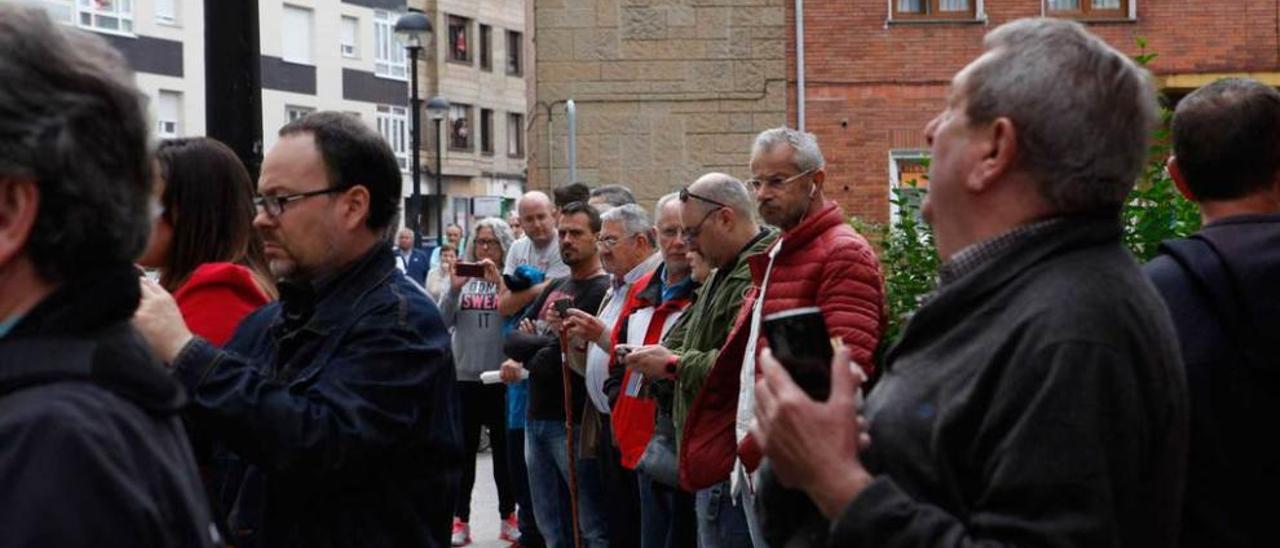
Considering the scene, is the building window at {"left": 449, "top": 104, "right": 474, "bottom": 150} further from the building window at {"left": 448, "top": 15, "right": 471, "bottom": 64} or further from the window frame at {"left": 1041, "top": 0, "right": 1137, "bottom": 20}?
the window frame at {"left": 1041, "top": 0, "right": 1137, "bottom": 20}

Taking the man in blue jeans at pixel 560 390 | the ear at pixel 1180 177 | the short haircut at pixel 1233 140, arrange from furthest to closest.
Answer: the man in blue jeans at pixel 560 390 < the ear at pixel 1180 177 < the short haircut at pixel 1233 140

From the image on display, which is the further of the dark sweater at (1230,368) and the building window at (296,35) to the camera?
the building window at (296,35)

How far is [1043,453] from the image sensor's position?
2467 millimetres

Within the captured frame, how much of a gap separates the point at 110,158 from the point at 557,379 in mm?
7601

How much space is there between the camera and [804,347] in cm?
278

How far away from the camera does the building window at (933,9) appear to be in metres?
20.2

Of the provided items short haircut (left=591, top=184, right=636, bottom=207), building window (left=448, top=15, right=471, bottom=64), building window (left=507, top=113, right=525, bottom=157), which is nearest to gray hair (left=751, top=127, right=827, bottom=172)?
short haircut (left=591, top=184, right=636, bottom=207)

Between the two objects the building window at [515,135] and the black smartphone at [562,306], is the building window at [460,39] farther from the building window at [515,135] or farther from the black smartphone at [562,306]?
the black smartphone at [562,306]

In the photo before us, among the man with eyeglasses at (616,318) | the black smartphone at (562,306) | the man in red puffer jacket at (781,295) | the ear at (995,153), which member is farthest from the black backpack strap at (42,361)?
the man with eyeglasses at (616,318)

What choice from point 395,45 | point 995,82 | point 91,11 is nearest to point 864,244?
point 995,82

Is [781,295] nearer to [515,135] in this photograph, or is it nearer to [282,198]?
[282,198]

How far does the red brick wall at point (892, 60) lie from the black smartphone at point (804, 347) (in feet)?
56.6

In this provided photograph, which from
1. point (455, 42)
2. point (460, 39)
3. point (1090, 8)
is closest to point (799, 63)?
point (1090, 8)

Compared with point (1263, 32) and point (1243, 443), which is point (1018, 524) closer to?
point (1243, 443)
